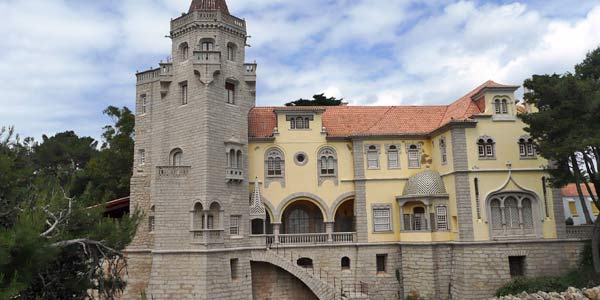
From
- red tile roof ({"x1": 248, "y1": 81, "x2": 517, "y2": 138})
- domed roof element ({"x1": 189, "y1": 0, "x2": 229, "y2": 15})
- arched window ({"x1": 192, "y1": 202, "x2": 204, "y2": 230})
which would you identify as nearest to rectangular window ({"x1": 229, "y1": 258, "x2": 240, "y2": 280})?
arched window ({"x1": 192, "y1": 202, "x2": 204, "y2": 230})

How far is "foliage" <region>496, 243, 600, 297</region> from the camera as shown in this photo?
24750 mm

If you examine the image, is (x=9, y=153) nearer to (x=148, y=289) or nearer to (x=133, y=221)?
(x=133, y=221)

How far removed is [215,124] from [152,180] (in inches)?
209

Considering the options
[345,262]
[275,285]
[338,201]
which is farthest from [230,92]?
[345,262]

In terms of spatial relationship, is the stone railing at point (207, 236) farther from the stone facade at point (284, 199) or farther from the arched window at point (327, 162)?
the arched window at point (327, 162)

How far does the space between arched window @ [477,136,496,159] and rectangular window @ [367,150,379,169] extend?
20.0 ft

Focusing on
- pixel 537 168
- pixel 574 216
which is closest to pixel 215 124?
pixel 537 168

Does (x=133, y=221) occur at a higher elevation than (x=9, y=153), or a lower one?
lower

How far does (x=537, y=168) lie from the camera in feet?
90.6

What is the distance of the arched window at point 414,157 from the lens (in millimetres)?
30656

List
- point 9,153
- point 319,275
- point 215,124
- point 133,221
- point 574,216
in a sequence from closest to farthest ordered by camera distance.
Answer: point 9,153, point 133,221, point 215,124, point 319,275, point 574,216

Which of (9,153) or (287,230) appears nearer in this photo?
(9,153)

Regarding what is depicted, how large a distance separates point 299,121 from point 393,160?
6420mm

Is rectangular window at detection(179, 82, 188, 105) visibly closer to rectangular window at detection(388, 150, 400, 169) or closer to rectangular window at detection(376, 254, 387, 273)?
rectangular window at detection(388, 150, 400, 169)
